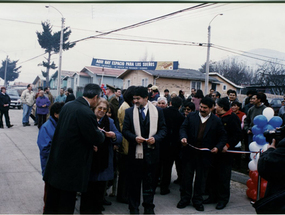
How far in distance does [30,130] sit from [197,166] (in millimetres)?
9734

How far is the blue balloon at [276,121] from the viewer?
4984mm

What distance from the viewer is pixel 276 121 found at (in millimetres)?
4996

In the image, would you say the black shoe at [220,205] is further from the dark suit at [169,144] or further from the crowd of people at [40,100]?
the crowd of people at [40,100]

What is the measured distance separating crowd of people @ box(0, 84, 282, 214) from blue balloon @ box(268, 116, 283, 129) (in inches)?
22.6

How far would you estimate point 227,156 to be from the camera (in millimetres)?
5062

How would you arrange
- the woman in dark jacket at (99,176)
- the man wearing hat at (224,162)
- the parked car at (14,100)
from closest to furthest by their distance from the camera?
the woman in dark jacket at (99,176) → the man wearing hat at (224,162) → the parked car at (14,100)

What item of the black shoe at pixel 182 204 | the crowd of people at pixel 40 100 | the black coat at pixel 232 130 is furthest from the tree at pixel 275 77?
the black shoe at pixel 182 204

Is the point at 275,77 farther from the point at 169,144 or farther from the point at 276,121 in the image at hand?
the point at 169,144

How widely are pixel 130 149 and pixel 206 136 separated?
4.12 ft

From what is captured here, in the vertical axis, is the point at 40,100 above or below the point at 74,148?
above

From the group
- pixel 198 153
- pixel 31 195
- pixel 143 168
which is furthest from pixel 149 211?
pixel 31 195

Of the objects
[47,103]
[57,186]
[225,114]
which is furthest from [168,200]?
[47,103]

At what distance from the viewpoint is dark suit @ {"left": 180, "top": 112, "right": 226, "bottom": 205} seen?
4762mm

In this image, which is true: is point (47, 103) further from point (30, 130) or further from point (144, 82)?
point (144, 82)
